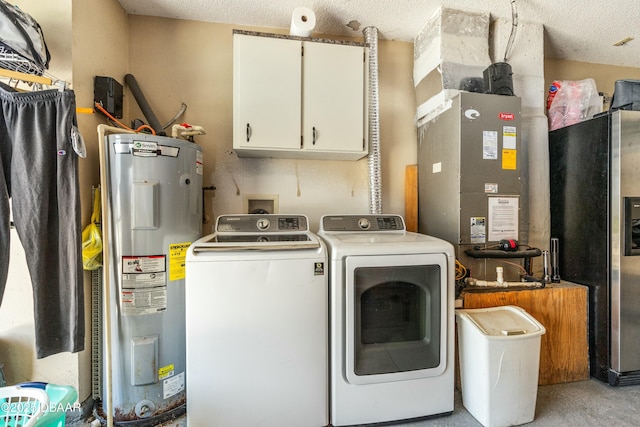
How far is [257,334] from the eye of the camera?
1.37m

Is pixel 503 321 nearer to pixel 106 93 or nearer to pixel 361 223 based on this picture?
pixel 361 223

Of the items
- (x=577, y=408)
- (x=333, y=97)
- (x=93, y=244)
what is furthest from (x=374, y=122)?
(x=577, y=408)

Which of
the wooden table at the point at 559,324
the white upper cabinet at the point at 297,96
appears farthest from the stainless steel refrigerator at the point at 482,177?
the white upper cabinet at the point at 297,96

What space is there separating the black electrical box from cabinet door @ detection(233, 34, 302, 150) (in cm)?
73

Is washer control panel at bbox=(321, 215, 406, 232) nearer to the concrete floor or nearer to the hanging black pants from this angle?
the concrete floor

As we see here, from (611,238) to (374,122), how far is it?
1.70 m

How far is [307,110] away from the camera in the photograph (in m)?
1.94

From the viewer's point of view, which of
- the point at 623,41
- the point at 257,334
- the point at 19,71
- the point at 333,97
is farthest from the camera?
the point at 623,41

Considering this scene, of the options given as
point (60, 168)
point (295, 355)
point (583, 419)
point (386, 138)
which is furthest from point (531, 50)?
point (60, 168)

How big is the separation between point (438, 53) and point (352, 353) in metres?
2.08

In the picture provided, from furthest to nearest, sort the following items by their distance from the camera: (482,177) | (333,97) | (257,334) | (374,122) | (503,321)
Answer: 1. (374,122)
2. (333,97)
3. (482,177)
4. (503,321)
5. (257,334)

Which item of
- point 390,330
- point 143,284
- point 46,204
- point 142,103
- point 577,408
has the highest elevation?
point 142,103

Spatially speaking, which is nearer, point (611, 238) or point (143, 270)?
point (143, 270)

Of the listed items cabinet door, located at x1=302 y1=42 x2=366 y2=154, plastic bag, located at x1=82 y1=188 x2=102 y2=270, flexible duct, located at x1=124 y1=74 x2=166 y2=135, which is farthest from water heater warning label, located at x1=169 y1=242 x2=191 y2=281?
cabinet door, located at x1=302 y1=42 x2=366 y2=154
